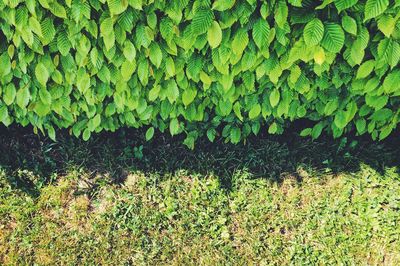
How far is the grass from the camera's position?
318 cm

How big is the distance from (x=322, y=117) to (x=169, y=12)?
1477mm

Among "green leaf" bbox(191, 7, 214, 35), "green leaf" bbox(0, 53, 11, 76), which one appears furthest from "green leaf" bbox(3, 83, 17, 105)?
"green leaf" bbox(191, 7, 214, 35)

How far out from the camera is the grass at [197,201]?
3.18 meters

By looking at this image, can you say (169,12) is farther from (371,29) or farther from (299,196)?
(299,196)

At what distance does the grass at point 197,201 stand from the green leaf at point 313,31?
1240mm

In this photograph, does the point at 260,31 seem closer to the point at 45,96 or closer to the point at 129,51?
the point at 129,51

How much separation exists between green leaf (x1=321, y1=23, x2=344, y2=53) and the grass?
1158 millimetres

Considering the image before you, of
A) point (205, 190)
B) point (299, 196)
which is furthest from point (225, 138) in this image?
point (299, 196)

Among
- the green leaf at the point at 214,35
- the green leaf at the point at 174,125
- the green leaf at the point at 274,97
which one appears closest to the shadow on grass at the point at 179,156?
the green leaf at the point at 174,125

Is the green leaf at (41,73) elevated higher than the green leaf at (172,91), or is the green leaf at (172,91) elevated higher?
the green leaf at (41,73)

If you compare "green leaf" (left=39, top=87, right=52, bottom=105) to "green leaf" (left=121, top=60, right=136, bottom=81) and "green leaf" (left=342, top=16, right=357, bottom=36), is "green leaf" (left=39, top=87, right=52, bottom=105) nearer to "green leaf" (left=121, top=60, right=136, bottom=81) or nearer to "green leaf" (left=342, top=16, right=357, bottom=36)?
"green leaf" (left=121, top=60, right=136, bottom=81)

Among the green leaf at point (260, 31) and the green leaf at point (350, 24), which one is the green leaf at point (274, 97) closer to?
the green leaf at point (260, 31)

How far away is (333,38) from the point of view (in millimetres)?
2592

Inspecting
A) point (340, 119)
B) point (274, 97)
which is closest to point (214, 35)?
point (274, 97)
